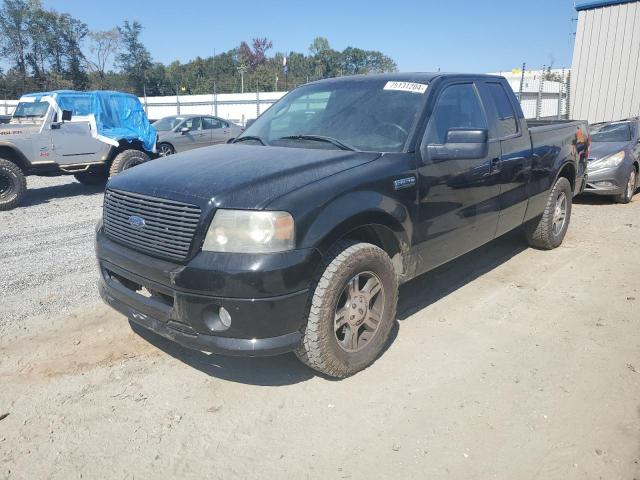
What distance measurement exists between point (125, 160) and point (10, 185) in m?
2.23

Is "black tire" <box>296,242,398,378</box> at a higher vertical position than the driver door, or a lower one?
lower

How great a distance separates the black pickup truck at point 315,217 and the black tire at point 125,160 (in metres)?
6.62

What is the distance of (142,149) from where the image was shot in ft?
35.9

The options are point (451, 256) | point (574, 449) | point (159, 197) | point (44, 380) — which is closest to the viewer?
point (574, 449)

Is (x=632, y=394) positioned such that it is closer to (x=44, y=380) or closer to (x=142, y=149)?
(x=44, y=380)

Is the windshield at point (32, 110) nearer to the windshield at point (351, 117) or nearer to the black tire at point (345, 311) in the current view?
the windshield at point (351, 117)

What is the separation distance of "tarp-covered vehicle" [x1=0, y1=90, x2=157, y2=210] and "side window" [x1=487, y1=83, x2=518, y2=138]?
7.74 metres

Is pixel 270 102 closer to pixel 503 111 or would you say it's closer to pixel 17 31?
pixel 503 111

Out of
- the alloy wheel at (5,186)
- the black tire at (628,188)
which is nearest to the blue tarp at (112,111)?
the alloy wheel at (5,186)

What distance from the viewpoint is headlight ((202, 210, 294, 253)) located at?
8.61 ft

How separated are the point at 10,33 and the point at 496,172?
73705mm

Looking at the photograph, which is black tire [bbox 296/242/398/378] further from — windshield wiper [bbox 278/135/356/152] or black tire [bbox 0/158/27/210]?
black tire [bbox 0/158/27/210]

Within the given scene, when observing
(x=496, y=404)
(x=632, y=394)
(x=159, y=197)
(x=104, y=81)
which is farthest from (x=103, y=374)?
(x=104, y=81)

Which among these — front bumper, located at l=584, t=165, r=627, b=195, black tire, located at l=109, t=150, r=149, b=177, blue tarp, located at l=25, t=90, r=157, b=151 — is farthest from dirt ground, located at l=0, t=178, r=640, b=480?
blue tarp, located at l=25, t=90, r=157, b=151
